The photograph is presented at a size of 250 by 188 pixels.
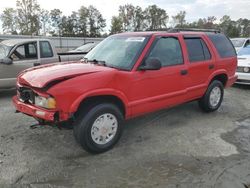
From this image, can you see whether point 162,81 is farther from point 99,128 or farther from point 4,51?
point 4,51

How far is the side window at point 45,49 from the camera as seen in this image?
332 inches

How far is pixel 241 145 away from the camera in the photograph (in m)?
4.79

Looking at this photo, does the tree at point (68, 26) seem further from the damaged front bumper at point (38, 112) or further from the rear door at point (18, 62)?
the damaged front bumper at point (38, 112)

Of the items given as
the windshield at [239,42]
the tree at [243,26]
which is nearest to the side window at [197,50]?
the windshield at [239,42]

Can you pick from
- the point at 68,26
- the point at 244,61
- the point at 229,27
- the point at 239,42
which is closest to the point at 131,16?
the point at 68,26

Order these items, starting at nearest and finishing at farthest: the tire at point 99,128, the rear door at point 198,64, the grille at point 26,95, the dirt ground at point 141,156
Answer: the dirt ground at point 141,156
the tire at point 99,128
the grille at point 26,95
the rear door at point 198,64

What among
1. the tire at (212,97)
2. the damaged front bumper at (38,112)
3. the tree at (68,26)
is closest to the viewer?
the damaged front bumper at (38,112)

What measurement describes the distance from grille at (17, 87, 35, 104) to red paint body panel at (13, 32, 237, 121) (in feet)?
0.31

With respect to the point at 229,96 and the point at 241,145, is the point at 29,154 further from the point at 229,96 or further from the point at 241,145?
the point at 229,96


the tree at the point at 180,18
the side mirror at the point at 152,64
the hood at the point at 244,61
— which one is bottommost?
the hood at the point at 244,61

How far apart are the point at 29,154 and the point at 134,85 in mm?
1931

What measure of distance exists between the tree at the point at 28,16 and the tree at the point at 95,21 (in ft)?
34.3

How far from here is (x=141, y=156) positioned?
431cm

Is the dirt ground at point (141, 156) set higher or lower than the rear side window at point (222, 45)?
lower
